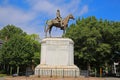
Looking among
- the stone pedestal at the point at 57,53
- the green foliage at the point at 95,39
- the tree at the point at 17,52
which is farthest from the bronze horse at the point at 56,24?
the tree at the point at 17,52

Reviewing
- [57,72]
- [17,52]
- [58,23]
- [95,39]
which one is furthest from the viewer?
[17,52]

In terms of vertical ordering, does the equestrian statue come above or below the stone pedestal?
above

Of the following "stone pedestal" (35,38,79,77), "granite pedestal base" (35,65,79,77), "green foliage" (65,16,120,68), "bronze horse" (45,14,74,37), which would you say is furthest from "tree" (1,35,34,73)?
"granite pedestal base" (35,65,79,77)

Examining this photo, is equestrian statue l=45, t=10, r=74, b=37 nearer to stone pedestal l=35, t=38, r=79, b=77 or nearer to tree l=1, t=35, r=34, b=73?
stone pedestal l=35, t=38, r=79, b=77

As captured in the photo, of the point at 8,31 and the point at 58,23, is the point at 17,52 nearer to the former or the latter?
the point at 58,23

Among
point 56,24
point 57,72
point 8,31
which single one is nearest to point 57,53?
point 57,72

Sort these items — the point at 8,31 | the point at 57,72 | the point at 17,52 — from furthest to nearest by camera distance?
the point at 8,31
the point at 17,52
the point at 57,72

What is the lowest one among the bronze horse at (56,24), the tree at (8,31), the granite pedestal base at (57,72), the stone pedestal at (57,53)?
the granite pedestal base at (57,72)

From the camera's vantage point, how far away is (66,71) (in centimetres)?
2545

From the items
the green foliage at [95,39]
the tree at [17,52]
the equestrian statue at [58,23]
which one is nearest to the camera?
the equestrian statue at [58,23]

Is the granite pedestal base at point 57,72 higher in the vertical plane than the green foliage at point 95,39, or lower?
lower

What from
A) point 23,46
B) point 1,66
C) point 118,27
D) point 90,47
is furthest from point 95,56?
point 1,66

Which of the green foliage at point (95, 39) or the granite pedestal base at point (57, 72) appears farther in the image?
the green foliage at point (95, 39)

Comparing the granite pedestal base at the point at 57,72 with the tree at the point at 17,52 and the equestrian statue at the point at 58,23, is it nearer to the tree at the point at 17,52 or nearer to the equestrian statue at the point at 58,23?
the equestrian statue at the point at 58,23
